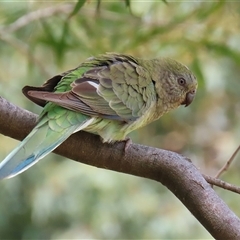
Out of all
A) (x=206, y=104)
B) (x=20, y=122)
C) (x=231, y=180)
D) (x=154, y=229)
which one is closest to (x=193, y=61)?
(x=20, y=122)

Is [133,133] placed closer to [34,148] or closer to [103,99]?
[103,99]

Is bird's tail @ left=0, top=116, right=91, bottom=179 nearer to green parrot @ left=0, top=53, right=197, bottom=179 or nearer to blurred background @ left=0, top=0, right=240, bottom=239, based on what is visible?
green parrot @ left=0, top=53, right=197, bottom=179

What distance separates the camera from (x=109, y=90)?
6.77 feet

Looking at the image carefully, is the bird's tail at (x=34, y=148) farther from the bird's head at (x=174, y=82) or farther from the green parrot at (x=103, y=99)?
the bird's head at (x=174, y=82)

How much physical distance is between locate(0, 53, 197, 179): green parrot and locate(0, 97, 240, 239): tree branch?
0.15 ft

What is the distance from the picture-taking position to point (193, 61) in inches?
114

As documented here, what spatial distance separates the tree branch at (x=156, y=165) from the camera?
1.60 metres

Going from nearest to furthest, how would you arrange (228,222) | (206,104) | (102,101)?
(228,222) → (102,101) → (206,104)

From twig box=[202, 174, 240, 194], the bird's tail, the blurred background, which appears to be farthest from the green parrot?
twig box=[202, 174, 240, 194]

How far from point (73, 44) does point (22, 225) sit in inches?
92.0

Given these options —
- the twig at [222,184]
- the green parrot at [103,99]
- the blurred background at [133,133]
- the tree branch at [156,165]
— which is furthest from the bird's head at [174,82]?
the twig at [222,184]

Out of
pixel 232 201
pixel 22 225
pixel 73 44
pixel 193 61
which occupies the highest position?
pixel 193 61

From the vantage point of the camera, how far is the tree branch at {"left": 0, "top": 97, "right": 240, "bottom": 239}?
1.60 meters

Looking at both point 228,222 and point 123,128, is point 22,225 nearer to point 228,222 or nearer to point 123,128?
point 123,128
